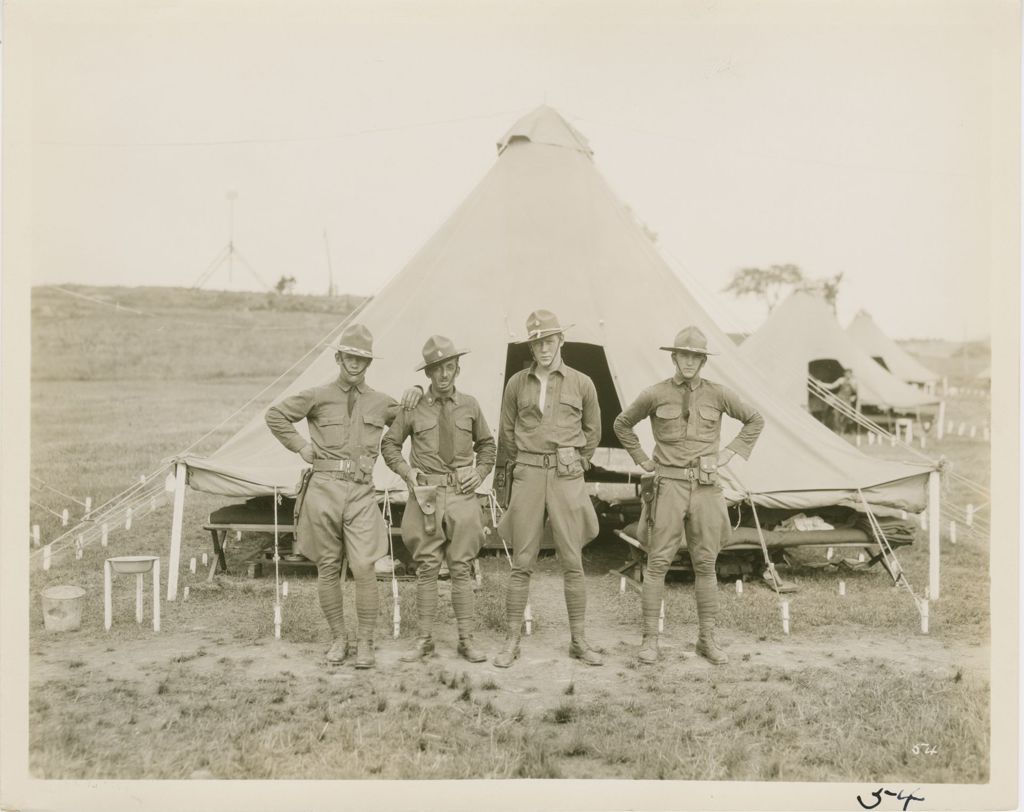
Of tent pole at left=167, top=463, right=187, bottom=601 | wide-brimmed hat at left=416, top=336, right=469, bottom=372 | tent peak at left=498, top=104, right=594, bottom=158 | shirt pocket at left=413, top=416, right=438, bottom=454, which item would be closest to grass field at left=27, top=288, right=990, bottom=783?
tent pole at left=167, top=463, right=187, bottom=601

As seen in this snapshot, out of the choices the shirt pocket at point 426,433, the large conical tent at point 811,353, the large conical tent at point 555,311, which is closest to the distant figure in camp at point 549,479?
the shirt pocket at point 426,433

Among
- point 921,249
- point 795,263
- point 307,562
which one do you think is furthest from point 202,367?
point 795,263

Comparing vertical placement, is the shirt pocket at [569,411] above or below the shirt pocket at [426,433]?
above

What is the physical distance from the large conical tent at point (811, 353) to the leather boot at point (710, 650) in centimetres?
1165

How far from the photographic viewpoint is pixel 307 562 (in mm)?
6590

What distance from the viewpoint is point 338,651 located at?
4.85m

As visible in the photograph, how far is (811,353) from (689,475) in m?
12.3

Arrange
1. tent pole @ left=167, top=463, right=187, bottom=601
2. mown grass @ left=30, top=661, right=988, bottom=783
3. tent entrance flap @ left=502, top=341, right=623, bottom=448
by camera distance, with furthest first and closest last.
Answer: tent entrance flap @ left=502, top=341, right=623, bottom=448 → tent pole @ left=167, top=463, right=187, bottom=601 → mown grass @ left=30, top=661, right=988, bottom=783

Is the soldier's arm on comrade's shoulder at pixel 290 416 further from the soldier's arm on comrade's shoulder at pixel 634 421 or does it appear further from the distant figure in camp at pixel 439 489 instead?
the soldier's arm on comrade's shoulder at pixel 634 421

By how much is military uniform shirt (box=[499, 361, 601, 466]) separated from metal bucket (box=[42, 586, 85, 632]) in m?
2.75

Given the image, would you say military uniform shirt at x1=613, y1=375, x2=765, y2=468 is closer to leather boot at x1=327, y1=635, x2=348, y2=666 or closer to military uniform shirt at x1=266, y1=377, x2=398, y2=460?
military uniform shirt at x1=266, y1=377, x2=398, y2=460

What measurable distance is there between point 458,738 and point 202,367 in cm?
1660

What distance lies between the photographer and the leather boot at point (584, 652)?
491 cm

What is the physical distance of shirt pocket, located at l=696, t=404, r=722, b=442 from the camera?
205 inches
